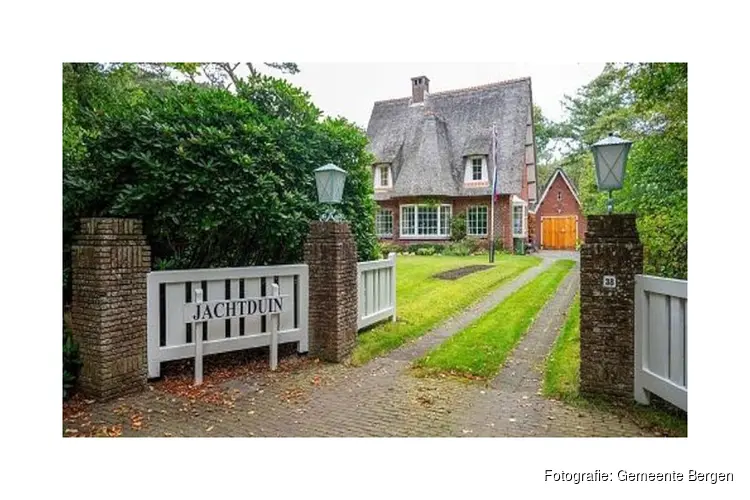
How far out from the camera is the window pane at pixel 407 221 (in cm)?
Result: 1527

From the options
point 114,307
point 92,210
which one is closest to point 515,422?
point 114,307

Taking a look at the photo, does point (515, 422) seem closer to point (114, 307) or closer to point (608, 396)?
point (608, 396)

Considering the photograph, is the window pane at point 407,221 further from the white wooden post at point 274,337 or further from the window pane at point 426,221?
the white wooden post at point 274,337

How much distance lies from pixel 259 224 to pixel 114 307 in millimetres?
1378

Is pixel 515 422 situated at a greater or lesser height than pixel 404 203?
lesser

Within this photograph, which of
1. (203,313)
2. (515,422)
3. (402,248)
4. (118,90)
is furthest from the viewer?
(402,248)

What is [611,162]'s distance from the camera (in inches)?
135

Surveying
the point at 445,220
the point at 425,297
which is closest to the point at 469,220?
the point at 445,220

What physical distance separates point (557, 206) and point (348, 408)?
14038 millimetres

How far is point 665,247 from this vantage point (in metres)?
4.23

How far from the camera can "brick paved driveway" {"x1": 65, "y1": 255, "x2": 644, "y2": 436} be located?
10.1 ft

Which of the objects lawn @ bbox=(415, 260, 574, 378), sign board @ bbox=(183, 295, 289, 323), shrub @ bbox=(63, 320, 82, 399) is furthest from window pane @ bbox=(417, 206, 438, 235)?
shrub @ bbox=(63, 320, 82, 399)

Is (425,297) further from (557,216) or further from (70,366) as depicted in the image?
(557,216)

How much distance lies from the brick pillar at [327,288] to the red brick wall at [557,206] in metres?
12.3
